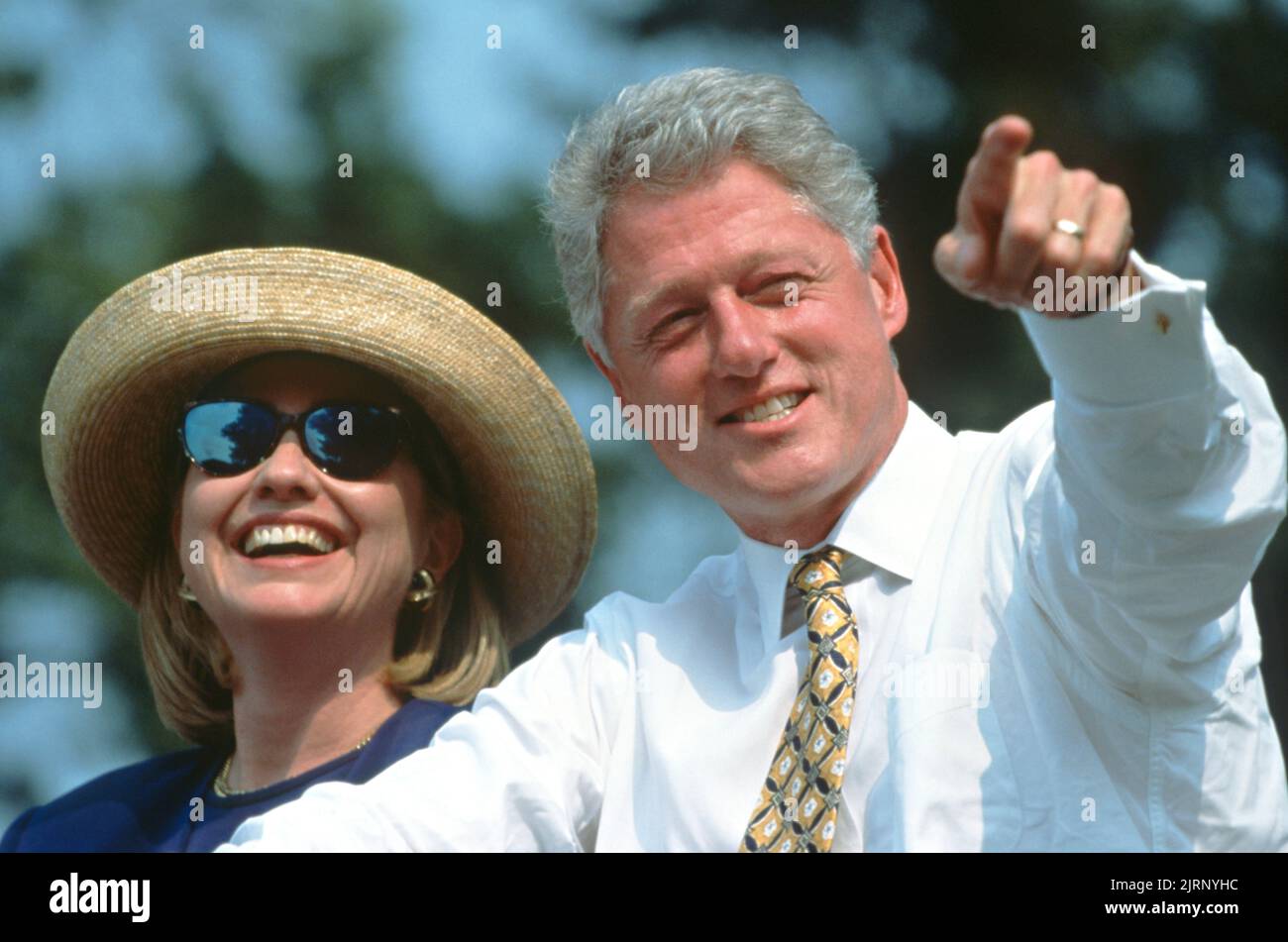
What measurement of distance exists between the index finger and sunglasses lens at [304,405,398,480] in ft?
4.90

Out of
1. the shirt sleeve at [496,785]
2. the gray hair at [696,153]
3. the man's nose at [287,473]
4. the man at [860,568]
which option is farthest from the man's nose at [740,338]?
the man's nose at [287,473]

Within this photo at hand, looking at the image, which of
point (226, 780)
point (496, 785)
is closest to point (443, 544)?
point (226, 780)

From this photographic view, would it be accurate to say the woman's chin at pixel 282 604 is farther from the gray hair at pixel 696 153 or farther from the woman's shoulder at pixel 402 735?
Answer: the gray hair at pixel 696 153

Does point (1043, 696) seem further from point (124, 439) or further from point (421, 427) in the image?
point (124, 439)

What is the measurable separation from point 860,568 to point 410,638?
0.98 m

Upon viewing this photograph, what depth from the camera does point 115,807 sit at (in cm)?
300

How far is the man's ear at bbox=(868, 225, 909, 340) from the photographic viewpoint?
8.71 feet

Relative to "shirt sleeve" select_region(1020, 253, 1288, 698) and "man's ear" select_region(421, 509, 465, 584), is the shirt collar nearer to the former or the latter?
"shirt sleeve" select_region(1020, 253, 1288, 698)

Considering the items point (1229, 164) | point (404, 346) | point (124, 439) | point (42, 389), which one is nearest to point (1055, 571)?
point (404, 346)

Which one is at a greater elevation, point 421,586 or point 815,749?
point 421,586

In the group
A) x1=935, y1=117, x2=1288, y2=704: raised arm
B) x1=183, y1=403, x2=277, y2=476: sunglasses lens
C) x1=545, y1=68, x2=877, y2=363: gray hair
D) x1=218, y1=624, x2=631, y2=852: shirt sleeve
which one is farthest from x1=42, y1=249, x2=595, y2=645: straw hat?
x1=935, y1=117, x2=1288, y2=704: raised arm

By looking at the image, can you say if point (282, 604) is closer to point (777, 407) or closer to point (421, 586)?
A: point (421, 586)

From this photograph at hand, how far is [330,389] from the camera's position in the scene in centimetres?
294

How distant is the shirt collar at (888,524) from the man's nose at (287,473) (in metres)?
0.75
